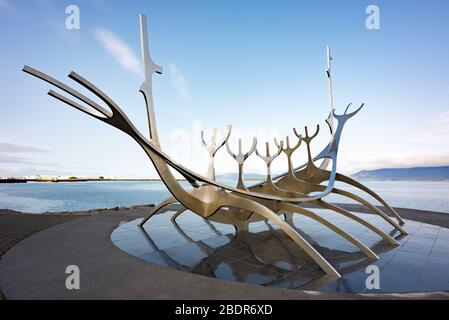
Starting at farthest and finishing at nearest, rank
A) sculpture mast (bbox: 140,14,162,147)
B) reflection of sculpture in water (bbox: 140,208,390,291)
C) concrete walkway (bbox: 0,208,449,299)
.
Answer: sculpture mast (bbox: 140,14,162,147)
reflection of sculpture in water (bbox: 140,208,390,291)
concrete walkway (bbox: 0,208,449,299)

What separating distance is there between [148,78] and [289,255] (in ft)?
21.4

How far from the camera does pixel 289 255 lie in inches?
263

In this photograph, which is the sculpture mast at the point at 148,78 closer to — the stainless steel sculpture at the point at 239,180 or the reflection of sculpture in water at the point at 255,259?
the stainless steel sculpture at the point at 239,180

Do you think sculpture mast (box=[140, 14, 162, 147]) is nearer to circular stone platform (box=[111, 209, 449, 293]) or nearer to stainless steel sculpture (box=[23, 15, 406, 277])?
stainless steel sculpture (box=[23, 15, 406, 277])

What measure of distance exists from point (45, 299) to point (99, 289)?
32.3 inches

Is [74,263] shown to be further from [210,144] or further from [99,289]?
[210,144]

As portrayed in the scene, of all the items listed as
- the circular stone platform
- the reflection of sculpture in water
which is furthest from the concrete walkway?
the reflection of sculpture in water

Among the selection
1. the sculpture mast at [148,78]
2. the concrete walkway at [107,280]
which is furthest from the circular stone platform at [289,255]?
the sculpture mast at [148,78]

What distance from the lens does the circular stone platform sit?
195 inches

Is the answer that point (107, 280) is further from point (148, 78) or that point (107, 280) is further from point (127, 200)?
point (127, 200)

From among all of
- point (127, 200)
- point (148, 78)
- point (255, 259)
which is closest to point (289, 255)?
point (255, 259)

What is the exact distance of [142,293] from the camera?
4234 mm

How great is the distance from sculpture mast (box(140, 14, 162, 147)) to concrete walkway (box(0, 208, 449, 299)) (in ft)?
11.2

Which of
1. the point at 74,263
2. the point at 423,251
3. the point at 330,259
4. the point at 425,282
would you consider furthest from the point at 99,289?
the point at 423,251
